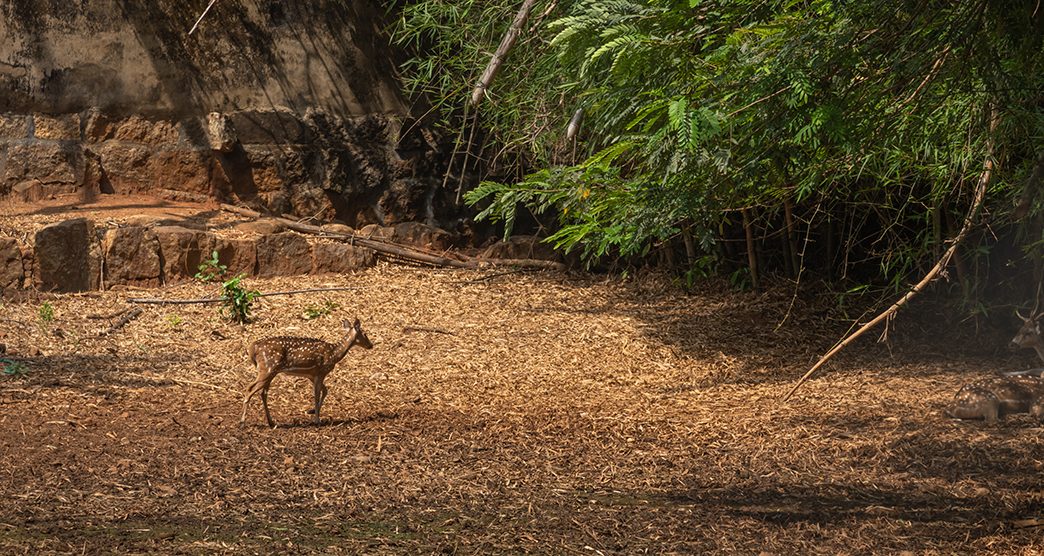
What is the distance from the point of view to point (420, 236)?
468 inches

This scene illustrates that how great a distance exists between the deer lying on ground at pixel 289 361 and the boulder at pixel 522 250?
5.71 meters

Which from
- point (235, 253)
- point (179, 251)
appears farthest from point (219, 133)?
point (179, 251)

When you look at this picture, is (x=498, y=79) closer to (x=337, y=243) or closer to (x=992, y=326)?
(x=337, y=243)

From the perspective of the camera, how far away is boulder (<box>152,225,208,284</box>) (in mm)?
10086

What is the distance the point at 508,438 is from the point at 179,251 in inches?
205

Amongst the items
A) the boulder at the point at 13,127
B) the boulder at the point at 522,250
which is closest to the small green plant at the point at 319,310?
the boulder at the point at 522,250

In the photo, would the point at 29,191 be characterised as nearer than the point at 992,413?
No

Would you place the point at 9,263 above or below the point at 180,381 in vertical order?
above

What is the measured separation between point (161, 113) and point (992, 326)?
802 centimetres

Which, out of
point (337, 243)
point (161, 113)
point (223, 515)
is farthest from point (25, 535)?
point (161, 113)

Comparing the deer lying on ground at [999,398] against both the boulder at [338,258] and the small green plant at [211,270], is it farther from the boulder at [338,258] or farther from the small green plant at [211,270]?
the small green plant at [211,270]

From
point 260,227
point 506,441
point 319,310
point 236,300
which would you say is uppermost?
point 260,227

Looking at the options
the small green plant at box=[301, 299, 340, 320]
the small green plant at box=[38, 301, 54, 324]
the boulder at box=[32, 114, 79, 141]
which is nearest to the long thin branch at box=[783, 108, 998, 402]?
the small green plant at box=[301, 299, 340, 320]

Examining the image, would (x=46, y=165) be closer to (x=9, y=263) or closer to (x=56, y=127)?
(x=56, y=127)
